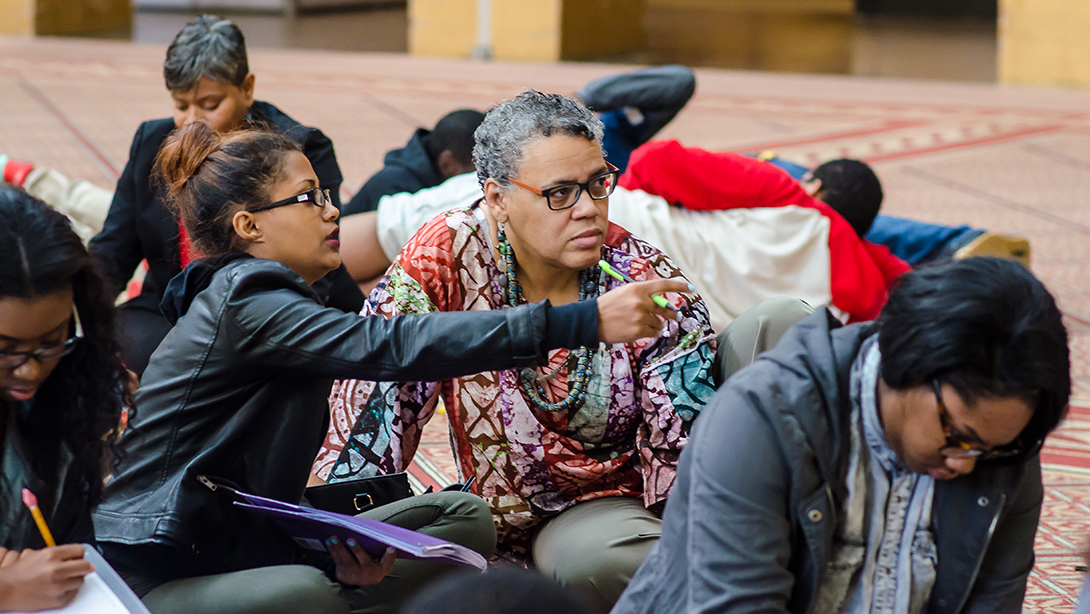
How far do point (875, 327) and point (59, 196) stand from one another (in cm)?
359

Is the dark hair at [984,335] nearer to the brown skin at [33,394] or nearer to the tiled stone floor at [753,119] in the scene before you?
the brown skin at [33,394]

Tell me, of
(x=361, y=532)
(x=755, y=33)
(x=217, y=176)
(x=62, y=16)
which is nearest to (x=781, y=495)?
(x=361, y=532)

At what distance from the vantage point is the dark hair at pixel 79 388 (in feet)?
5.35

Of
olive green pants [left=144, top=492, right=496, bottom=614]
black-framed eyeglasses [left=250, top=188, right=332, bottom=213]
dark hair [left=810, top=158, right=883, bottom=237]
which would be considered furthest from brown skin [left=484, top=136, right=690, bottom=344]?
dark hair [left=810, top=158, right=883, bottom=237]

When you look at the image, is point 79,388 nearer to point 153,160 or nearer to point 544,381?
point 544,381

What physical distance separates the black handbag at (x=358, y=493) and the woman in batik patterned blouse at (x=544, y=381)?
7 centimetres

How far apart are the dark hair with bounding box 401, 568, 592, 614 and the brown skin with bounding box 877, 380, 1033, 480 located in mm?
→ 496

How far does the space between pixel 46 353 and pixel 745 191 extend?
2654mm

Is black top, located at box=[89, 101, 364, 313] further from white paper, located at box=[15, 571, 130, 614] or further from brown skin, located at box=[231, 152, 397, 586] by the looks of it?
white paper, located at box=[15, 571, 130, 614]

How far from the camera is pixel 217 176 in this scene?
2.00m

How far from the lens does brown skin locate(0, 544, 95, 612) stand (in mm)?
1496

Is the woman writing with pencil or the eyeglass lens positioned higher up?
the eyeglass lens

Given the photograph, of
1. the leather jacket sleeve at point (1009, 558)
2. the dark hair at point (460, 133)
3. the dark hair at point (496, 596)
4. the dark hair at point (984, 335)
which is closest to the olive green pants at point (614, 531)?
the leather jacket sleeve at point (1009, 558)

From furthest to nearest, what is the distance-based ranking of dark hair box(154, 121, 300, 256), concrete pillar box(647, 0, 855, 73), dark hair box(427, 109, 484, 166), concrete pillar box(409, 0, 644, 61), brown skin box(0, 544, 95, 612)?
concrete pillar box(647, 0, 855, 73) → concrete pillar box(409, 0, 644, 61) → dark hair box(427, 109, 484, 166) → dark hair box(154, 121, 300, 256) → brown skin box(0, 544, 95, 612)
